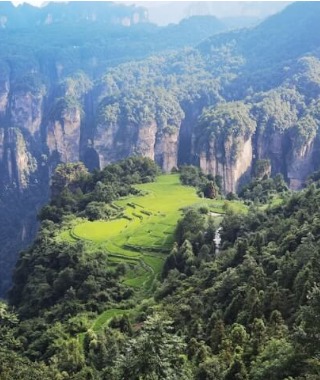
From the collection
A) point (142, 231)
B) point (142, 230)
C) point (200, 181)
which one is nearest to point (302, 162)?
point (200, 181)

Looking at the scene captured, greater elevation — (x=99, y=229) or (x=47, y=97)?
(x=47, y=97)

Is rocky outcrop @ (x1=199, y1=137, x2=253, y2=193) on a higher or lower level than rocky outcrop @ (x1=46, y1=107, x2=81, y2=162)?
lower

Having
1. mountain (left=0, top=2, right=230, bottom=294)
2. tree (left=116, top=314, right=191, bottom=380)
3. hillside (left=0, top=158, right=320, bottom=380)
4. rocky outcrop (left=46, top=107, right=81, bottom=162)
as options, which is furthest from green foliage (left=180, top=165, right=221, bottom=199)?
rocky outcrop (left=46, top=107, right=81, bottom=162)

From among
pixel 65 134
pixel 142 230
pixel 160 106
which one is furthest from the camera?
pixel 65 134

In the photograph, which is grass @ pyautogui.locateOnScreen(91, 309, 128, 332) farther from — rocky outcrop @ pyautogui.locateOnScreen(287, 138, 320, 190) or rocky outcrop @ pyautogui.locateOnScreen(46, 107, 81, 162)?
rocky outcrop @ pyautogui.locateOnScreen(46, 107, 81, 162)

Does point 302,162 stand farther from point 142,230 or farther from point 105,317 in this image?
point 105,317

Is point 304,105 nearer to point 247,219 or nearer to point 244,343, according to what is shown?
point 247,219

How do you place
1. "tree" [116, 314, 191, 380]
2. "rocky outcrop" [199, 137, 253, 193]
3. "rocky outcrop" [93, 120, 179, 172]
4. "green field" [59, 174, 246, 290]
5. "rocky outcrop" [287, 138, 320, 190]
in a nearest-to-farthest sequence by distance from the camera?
"tree" [116, 314, 191, 380] → "green field" [59, 174, 246, 290] → "rocky outcrop" [199, 137, 253, 193] → "rocky outcrop" [287, 138, 320, 190] → "rocky outcrop" [93, 120, 179, 172]

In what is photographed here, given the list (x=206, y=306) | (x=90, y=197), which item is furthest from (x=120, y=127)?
(x=206, y=306)
